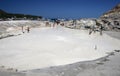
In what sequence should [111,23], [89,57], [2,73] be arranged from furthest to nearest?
1. [111,23]
2. [89,57]
3. [2,73]

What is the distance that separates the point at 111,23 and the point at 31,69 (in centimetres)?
4123

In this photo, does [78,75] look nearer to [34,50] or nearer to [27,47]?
[34,50]

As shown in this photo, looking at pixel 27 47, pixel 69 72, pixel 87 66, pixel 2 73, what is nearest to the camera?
pixel 2 73

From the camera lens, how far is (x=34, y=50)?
18391mm

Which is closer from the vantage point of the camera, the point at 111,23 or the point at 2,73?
the point at 2,73

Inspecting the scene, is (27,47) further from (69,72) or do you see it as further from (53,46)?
Answer: (69,72)

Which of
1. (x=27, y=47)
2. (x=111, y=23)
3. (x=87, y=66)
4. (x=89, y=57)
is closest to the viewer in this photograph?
(x=87, y=66)

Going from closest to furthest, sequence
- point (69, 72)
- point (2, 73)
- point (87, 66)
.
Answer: point (2, 73)
point (69, 72)
point (87, 66)

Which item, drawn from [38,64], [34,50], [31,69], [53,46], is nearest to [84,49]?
[53,46]

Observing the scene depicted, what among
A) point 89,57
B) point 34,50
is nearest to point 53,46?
point 34,50

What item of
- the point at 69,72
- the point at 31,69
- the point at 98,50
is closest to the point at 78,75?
the point at 69,72

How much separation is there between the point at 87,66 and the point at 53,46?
6.59 meters

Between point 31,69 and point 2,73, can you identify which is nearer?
point 2,73

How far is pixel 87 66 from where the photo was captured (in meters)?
14.2
